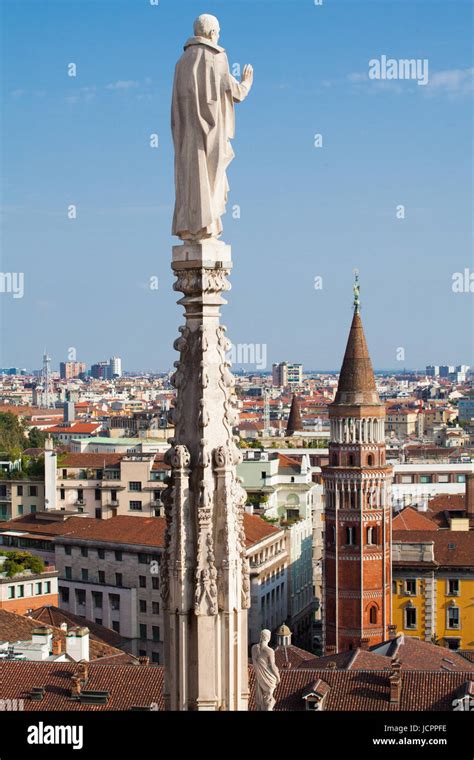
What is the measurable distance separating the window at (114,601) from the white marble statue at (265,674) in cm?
3582

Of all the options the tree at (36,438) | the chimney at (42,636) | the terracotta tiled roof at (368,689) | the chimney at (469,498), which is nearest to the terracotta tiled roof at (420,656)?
the terracotta tiled roof at (368,689)

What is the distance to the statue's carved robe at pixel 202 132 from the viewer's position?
20.0ft

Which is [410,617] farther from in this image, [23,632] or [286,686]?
[286,686]

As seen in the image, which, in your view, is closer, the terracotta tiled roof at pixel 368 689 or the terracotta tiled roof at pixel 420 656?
the terracotta tiled roof at pixel 368 689

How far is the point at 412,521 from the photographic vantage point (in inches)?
1898

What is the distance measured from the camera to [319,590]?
2327 inches

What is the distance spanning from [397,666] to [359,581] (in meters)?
17.7

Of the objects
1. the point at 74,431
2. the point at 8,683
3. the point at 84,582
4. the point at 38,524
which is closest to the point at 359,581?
the point at 84,582

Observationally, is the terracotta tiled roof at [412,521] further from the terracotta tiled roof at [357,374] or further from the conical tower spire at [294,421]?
the conical tower spire at [294,421]

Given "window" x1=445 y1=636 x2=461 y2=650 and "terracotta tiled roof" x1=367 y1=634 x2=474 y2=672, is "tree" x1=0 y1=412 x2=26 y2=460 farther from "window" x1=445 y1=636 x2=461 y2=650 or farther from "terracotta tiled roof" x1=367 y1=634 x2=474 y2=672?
"terracotta tiled roof" x1=367 y1=634 x2=474 y2=672

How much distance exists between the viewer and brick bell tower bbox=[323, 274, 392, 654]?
134 feet

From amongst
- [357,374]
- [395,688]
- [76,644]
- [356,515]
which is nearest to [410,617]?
[356,515]
